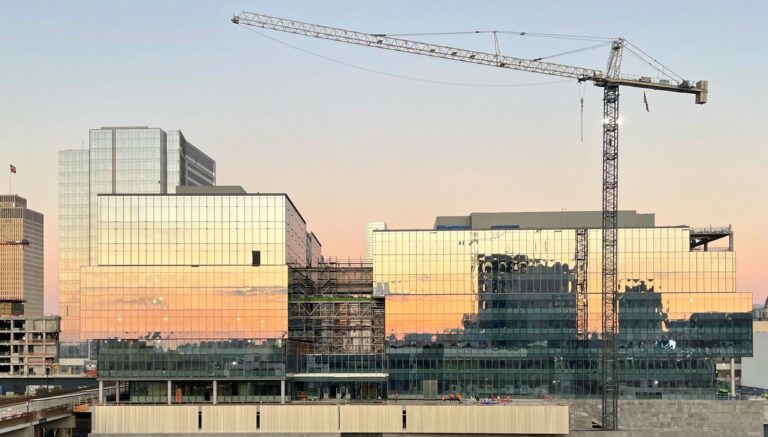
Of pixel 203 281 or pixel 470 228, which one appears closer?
pixel 203 281

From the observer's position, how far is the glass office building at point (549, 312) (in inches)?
6024

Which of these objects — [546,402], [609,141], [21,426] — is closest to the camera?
[21,426]

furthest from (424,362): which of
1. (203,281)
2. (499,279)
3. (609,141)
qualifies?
(609,141)

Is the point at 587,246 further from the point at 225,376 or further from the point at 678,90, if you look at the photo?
the point at 225,376

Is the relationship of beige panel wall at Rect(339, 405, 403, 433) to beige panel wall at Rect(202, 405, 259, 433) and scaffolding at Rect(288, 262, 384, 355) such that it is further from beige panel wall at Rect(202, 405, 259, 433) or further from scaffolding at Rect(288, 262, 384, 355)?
beige panel wall at Rect(202, 405, 259, 433)

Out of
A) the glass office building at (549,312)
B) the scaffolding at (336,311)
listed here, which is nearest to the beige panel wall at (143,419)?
the scaffolding at (336,311)

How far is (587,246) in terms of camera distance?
154875 millimetres

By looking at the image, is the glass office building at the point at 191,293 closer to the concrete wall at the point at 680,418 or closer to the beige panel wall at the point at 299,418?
the beige panel wall at the point at 299,418

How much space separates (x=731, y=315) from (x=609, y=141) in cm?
3658

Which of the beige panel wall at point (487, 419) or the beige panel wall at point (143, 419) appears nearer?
the beige panel wall at point (487, 419)

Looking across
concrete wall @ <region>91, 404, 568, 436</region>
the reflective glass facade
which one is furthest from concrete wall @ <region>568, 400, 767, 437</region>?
the reflective glass facade

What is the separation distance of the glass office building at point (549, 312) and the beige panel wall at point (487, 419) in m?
10.1

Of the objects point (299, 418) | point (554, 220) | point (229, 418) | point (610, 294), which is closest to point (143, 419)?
point (229, 418)

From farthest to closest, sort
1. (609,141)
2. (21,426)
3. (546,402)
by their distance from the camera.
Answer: (609,141), (546,402), (21,426)
